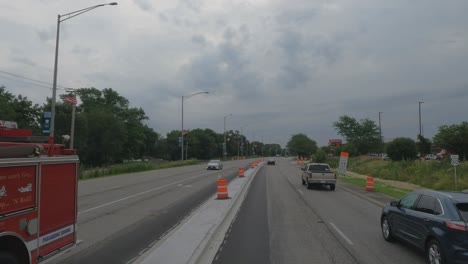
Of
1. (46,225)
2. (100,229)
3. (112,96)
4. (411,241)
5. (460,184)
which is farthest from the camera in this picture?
(112,96)

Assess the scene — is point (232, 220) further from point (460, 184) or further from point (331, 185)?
point (460, 184)

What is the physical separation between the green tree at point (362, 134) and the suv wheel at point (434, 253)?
8122cm

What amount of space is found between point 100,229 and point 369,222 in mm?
8049

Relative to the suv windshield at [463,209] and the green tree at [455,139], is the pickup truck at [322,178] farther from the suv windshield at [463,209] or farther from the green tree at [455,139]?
the green tree at [455,139]

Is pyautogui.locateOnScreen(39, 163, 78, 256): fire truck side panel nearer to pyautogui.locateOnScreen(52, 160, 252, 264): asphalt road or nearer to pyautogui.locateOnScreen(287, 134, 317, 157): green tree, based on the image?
pyautogui.locateOnScreen(52, 160, 252, 264): asphalt road

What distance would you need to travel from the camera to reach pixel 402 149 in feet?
195

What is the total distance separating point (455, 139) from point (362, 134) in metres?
31.2

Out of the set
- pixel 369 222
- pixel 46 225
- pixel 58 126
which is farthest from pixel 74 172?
pixel 58 126

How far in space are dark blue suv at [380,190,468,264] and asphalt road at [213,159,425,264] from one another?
51 centimetres

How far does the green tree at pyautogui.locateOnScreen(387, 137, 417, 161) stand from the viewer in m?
59.5

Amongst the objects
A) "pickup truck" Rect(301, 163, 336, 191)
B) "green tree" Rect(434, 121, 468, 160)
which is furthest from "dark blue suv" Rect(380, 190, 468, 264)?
"green tree" Rect(434, 121, 468, 160)

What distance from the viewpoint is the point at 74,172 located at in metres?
7.60

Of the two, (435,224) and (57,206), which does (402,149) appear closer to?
(435,224)

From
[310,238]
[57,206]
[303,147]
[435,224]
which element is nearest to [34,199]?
[57,206]
